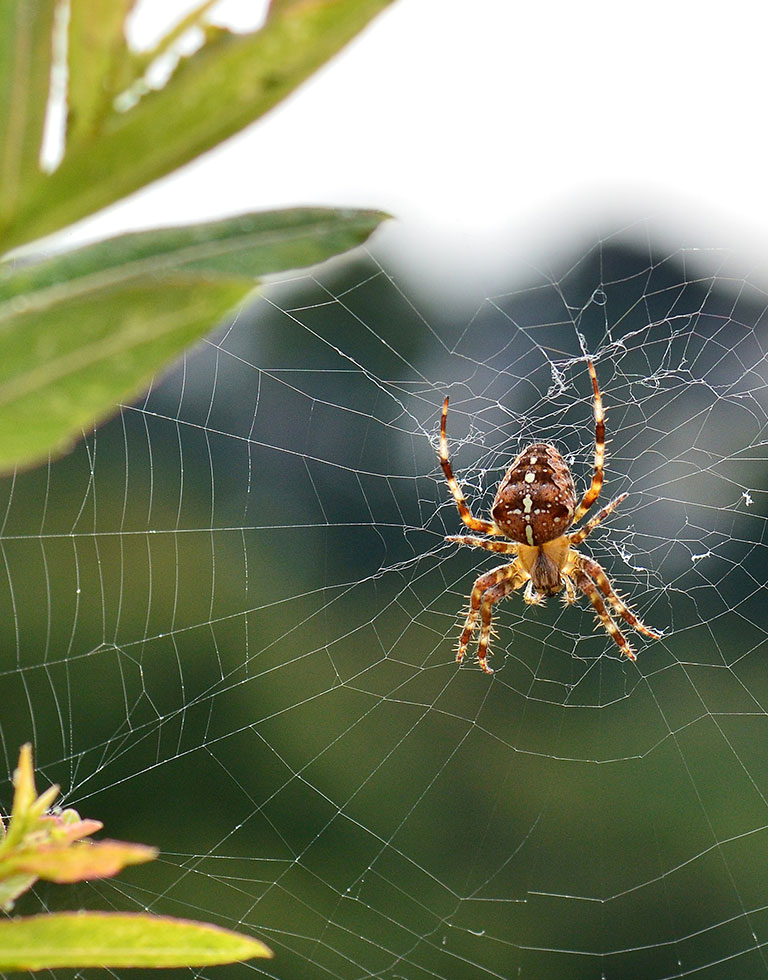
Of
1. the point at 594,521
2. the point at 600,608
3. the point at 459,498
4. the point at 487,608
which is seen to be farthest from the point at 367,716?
the point at 594,521

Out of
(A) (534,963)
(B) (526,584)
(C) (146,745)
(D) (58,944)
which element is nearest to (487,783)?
(A) (534,963)

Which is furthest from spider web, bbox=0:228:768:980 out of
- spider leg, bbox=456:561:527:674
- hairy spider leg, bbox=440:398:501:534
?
hairy spider leg, bbox=440:398:501:534

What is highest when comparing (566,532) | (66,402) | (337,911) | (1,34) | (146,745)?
(1,34)

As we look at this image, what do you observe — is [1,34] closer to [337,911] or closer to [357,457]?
[357,457]

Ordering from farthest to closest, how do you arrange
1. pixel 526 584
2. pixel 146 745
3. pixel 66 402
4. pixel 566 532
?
pixel 146 745 → pixel 526 584 → pixel 566 532 → pixel 66 402

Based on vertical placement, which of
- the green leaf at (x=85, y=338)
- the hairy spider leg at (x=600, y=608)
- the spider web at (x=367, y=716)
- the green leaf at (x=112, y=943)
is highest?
the green leaf at (x=85, y=338)

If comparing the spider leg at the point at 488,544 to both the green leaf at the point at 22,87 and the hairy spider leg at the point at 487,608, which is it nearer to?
the hairy spider leg at the point at 487,608

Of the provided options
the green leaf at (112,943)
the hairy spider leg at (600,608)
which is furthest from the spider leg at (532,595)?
the green leaf at (112,943)
